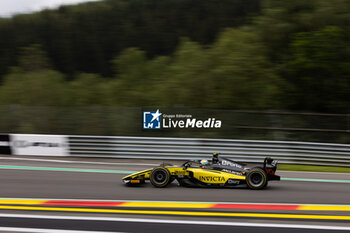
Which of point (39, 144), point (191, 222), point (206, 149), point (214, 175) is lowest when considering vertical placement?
point (191, 222)

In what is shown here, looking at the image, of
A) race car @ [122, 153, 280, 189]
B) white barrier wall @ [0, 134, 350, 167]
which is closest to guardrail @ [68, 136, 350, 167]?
white barrier wall @ [0, 134, 350, 167]

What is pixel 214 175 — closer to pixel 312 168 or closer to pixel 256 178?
pixel 256 178

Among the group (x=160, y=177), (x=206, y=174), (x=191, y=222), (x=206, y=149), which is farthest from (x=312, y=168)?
(x=191, y=222)

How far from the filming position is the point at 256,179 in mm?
9398

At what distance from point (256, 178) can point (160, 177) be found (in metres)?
2.33

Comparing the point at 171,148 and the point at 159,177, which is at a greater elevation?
the point at 171,148

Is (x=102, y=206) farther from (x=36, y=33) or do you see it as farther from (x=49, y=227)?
(x=36, y=33)

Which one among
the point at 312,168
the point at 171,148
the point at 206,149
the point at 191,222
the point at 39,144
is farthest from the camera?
the point at 39,144

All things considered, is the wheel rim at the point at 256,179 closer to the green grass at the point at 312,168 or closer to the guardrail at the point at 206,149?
the green grass at the point at 312,168

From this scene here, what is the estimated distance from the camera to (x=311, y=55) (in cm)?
1911

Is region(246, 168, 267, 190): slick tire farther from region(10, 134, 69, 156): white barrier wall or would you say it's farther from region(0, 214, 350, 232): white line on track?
region(10, 134, 69, 156): white barrier wall

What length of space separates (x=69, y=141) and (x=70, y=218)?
801 cm

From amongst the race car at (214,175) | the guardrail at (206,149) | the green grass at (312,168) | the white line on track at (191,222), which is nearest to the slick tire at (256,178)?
the race car at (214,175)

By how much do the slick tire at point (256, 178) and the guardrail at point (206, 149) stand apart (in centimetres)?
466
